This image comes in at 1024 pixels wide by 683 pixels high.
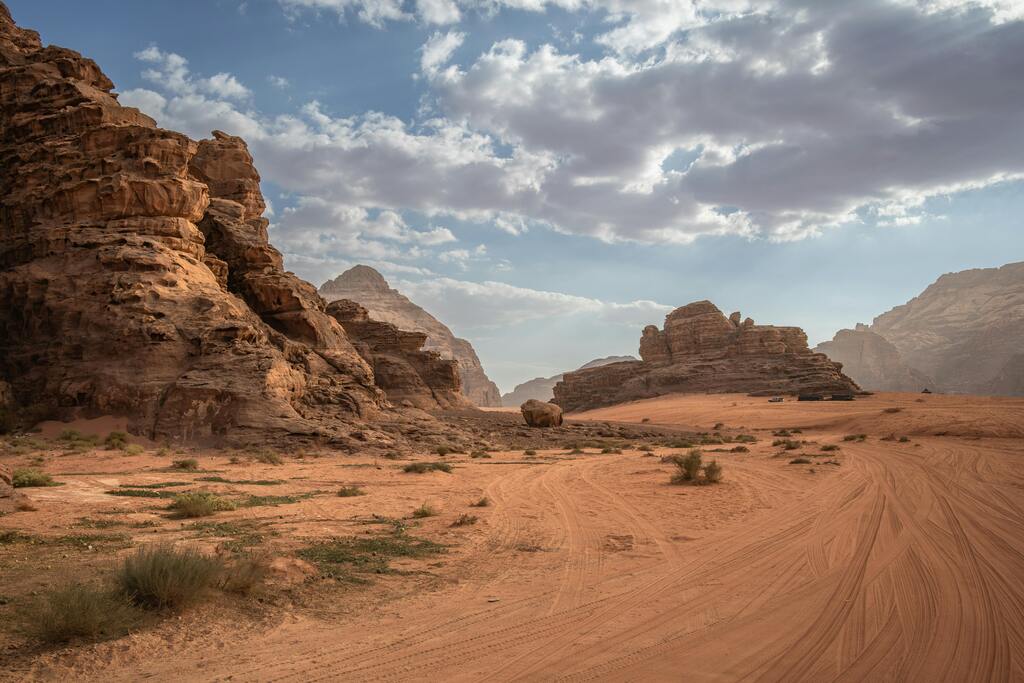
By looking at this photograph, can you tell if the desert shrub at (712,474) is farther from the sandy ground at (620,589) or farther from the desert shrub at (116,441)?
the desert shrub at (116,441)

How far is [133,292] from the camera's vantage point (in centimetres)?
2289

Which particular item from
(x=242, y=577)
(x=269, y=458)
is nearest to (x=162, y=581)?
(x=242, y=577)

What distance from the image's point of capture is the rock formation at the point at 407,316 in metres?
162

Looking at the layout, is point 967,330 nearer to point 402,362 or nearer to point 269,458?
point 402,362

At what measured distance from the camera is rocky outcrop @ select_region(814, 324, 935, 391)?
115 m

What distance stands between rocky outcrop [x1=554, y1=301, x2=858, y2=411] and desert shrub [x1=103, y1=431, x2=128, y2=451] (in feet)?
193

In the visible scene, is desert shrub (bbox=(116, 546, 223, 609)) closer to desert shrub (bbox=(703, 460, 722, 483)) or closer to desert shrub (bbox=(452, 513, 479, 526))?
desert shrub (bbox=(452, 513, 479, 526))

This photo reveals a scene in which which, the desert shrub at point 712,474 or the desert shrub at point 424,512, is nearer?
the desert shrub at point 424,512

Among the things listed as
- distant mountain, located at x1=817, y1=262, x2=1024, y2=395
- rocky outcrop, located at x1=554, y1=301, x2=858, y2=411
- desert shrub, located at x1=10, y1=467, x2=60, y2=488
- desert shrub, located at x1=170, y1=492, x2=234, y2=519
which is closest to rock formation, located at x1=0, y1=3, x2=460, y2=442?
desert shrub, located at x1=10, y1=467, x2=60, y2=488

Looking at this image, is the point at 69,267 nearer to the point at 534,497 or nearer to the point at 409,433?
the point at 409,433

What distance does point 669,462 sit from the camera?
18062mm

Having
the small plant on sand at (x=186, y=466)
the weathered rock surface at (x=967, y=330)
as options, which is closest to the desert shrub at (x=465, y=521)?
the small plant on sand at (x=186, y=466)

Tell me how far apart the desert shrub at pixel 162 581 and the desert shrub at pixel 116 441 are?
16.1 metres

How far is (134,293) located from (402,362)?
24694mm
